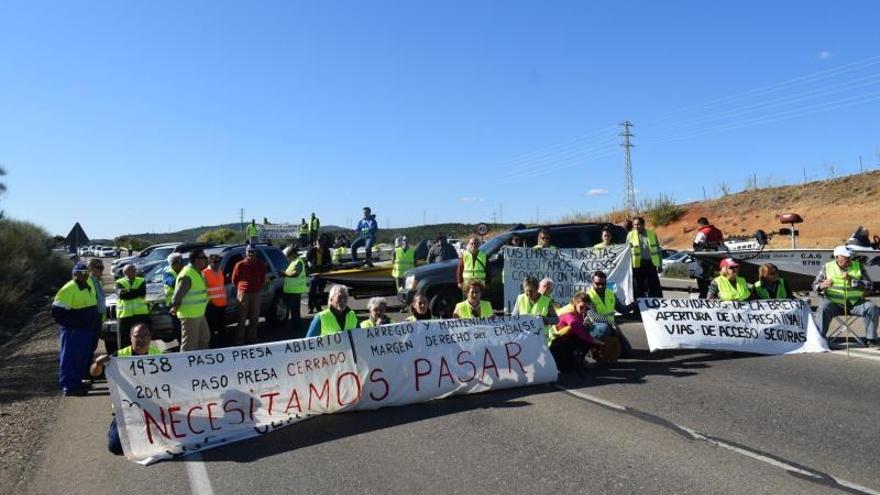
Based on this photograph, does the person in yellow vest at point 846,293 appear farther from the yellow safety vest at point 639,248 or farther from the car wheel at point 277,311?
→ the car wheel at point 277,311

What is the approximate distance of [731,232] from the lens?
4653 cm

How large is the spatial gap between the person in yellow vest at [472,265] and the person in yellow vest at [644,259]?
9.82 ft

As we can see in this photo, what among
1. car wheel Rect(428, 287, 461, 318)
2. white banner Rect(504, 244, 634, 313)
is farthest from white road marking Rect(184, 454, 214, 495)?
white banner Rect(504, 244, 634, 313)

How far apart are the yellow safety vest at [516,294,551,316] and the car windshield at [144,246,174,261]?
13.2 m

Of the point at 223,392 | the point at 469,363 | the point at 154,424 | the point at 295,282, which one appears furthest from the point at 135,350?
the point at 295,282

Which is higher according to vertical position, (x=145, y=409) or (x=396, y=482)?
(x=145, y=409)

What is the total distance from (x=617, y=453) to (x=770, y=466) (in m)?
1.12

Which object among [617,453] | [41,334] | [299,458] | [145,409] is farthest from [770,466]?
[41,334]

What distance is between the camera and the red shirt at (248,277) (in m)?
11.3

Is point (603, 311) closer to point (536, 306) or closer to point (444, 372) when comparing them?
point (536, 306)

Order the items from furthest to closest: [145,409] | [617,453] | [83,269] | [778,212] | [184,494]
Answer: [778,212]
[83,269]
[145,409]
[617,453]
[184,494]

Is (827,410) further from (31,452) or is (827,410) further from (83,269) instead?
(83,269)

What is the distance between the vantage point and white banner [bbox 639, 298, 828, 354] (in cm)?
970

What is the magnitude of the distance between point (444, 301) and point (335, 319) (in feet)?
19.0
